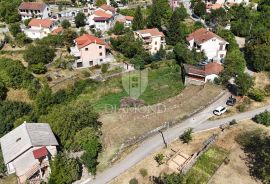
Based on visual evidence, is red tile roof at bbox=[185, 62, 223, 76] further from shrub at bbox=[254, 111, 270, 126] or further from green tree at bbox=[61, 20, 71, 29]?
green tree at bbox=[61, 20, 71, 29]

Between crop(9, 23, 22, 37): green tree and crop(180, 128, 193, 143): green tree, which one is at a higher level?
crop(9, 23, 22, 37): green tree

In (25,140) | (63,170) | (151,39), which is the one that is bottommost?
(63,170)

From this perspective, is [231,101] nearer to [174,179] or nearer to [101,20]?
[174,179]

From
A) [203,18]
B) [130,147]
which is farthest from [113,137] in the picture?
[203,18]

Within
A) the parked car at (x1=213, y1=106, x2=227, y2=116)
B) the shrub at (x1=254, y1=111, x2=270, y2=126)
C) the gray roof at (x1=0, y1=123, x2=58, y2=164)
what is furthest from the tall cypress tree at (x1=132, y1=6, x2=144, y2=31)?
the gray roof at (x1=0, y1=123, x2=58, y2=164)

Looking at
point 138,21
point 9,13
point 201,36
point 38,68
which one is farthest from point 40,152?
point 9,13

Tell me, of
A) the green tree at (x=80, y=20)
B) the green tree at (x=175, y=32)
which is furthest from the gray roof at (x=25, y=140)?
the green tree at (x=80, y=20)
